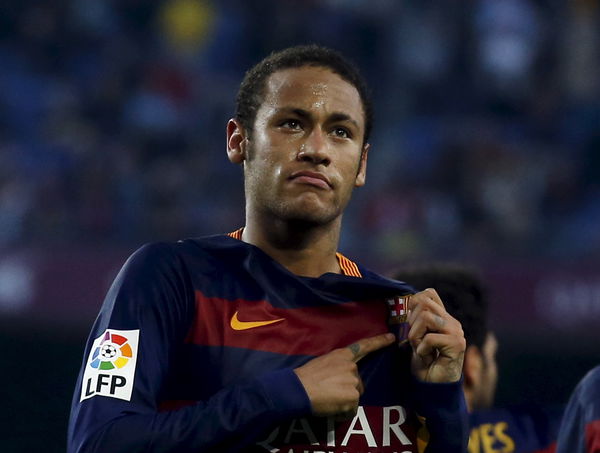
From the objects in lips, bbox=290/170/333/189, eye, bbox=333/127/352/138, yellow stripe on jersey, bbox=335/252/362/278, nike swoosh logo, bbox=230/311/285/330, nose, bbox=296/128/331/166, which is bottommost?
nike swoosh logo, bbox=230/311/285/330

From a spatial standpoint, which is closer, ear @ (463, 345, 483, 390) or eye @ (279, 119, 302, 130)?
eye @ (279, 119, 302, 130)

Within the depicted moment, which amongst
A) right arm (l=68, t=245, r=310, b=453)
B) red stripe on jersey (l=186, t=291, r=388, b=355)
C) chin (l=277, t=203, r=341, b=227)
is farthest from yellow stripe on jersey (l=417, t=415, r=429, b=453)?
chin (l=277, t=203, r=341, b=227)

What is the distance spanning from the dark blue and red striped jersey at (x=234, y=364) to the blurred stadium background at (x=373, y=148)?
2755mm

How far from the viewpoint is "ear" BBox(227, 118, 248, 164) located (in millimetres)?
2369

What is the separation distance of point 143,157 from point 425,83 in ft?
7.65

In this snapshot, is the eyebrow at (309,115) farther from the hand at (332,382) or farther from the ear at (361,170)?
the hand at (332,382)

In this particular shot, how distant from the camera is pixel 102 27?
28.0ft

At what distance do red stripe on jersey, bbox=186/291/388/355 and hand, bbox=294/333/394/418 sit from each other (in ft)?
0.28

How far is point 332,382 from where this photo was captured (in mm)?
1963

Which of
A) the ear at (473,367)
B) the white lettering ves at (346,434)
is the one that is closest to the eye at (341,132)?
the white lettering ves at (346,434)

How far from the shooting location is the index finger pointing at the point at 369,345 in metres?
2.09

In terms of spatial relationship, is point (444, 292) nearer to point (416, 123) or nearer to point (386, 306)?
point (386, 306)

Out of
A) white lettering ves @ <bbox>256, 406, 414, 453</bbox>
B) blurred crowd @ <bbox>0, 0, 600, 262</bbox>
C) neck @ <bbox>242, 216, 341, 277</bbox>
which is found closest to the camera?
white lettering ves @ <bbox>256, 406, 414, 453</bbox>

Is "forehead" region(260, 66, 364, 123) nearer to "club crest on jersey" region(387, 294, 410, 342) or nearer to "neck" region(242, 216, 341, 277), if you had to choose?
"neck" region(242, 216, 341, 277)
